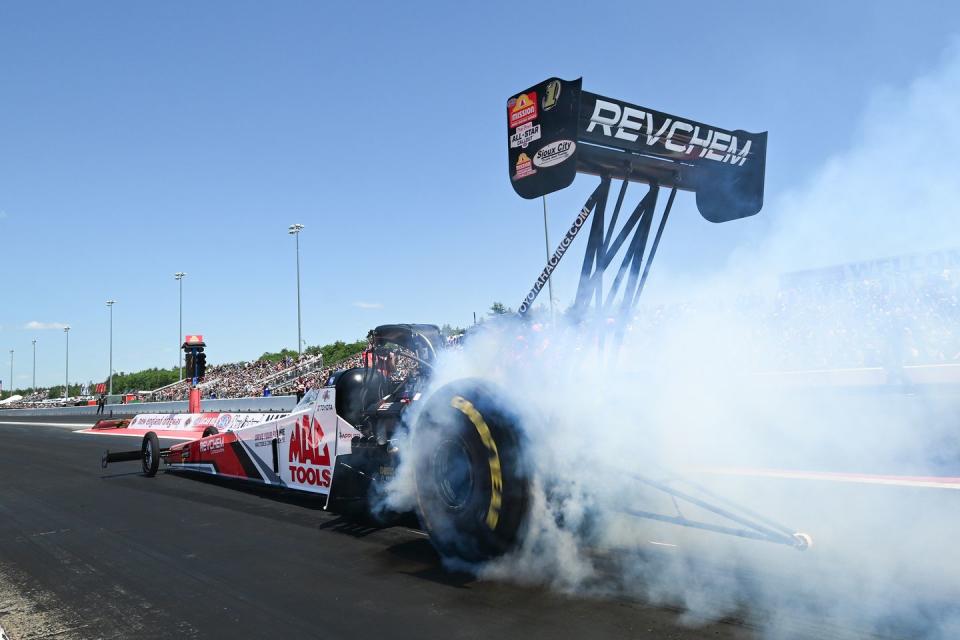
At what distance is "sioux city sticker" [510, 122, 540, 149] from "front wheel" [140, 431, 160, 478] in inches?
333

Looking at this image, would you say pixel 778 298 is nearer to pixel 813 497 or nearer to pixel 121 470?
pixel 813 497

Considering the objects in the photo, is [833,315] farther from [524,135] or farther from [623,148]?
[524,135]

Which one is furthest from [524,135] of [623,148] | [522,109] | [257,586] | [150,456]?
[150,456]

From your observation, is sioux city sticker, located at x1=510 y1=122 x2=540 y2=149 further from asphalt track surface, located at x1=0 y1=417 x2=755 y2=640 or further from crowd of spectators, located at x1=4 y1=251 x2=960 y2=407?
asphalt track surface, located at x1=0 y1=417 x2=755 y2=640

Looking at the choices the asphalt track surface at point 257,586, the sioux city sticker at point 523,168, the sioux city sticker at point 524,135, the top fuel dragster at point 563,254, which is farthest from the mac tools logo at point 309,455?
the sioux city sticker at point 524,135

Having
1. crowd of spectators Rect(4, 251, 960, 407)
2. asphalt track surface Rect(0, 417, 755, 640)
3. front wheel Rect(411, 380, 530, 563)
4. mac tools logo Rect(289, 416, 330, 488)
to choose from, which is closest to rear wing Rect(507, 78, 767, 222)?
crowd of spectators Rect(4, 251, 960, 407)

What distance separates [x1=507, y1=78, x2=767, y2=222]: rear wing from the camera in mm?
4008

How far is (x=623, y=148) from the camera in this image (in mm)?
4238

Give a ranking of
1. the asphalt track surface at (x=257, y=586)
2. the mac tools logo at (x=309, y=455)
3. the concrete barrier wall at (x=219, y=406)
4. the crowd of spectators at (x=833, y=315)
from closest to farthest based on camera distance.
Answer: the asphalt track surface at (x=257, y=586), the crowd of spectators at (x=833, y=315), the mac tools logo at (x=309, y=455), the concrete barrier wall at (x=219, y=406)

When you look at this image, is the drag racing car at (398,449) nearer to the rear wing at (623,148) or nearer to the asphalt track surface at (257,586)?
the asphalt track surface at (257,586)

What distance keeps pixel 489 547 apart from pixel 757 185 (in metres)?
2.96

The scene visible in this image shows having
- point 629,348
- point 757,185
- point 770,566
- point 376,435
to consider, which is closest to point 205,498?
point 376,435

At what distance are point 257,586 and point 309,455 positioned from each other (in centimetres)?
240

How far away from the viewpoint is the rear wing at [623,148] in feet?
13.1
